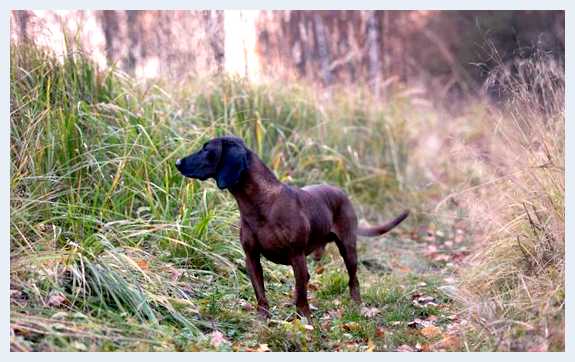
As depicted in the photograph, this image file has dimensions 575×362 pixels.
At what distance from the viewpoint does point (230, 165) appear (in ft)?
15.4

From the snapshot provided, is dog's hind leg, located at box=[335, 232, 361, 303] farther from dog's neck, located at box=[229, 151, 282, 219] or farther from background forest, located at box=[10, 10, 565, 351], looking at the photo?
dog's neck, located at box=[229, 151, 282, 219]

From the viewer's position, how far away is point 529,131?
5.59 metres

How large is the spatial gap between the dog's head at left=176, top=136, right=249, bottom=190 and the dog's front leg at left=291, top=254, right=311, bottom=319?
676mm

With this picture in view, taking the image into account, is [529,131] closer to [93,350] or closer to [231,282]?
[231,282]

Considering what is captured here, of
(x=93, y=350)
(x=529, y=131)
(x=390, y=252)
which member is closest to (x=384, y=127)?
(x=390, y=252)

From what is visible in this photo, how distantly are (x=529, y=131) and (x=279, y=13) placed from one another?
567cm

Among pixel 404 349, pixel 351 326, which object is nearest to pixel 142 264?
pixel 351 326

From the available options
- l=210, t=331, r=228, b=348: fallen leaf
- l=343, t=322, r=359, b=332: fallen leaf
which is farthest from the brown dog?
l=210, t=331, r=228, b=348: fallen leaf

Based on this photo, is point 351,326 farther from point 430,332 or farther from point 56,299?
point 56,299

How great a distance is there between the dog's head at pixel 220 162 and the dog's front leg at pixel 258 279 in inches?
20.9

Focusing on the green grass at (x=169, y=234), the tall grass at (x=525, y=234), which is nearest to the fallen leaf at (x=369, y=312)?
the green grass at (x=169, y=234)

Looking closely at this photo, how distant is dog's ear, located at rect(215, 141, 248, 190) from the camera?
15.4ft

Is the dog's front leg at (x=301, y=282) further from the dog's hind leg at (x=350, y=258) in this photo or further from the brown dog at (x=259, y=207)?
the dog's hind leg at (x=350, y=258)

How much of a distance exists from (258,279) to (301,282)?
290mm
